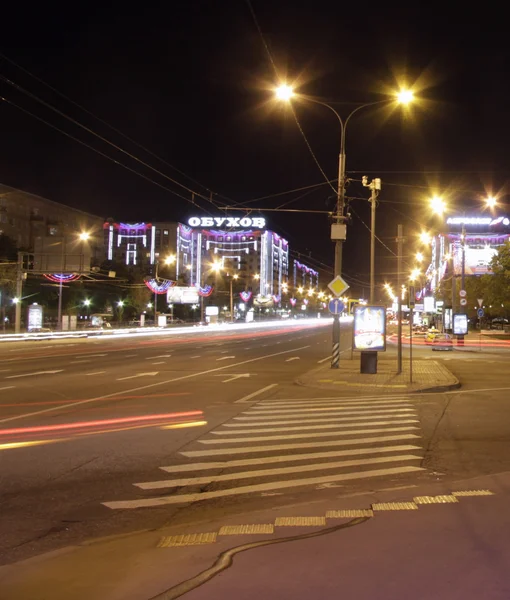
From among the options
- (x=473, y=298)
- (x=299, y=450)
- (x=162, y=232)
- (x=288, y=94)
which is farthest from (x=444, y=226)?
(x=299, y=450)

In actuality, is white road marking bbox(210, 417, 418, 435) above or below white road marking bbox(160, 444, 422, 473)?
below

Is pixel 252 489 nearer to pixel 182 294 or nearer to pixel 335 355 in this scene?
pixel 335 355

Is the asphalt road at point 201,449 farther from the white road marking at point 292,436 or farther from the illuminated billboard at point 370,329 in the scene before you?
the illuminated billboard at point 370,329

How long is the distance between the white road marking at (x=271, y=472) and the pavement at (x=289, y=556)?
1450mm

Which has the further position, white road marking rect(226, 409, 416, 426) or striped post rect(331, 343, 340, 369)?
striped post rect(331, 343, 340, 369)

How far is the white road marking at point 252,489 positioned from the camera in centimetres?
645

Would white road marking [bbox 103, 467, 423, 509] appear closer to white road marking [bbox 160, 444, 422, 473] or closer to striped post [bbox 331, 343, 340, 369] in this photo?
white road marking [bbox 160, 444, 422, 473]

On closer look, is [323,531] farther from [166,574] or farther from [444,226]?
[444,226]

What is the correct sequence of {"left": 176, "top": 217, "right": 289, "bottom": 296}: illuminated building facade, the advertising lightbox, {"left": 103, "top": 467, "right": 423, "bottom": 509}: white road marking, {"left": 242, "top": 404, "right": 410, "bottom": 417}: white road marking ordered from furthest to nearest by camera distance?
{"left": 176, "top": 217, "right": 289, "bottom": 296}: illuminated building facade < the advertising lightbox < {"left": 242, "top": 404, "right": 410, "bottom": 417}: white road marking < {"left": 103, "top": 467, "right": 423, "bottom": 509}: white road marking

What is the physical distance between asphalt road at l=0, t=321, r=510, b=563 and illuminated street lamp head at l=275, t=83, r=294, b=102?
9090 millimetres

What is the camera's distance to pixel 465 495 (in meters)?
6.31

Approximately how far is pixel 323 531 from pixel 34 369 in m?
20.3

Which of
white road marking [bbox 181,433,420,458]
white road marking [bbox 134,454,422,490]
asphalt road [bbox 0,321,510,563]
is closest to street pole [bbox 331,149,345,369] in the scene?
asphalt road [bbox 0,321,510,563]

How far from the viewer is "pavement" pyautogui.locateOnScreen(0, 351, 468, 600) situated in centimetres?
402
